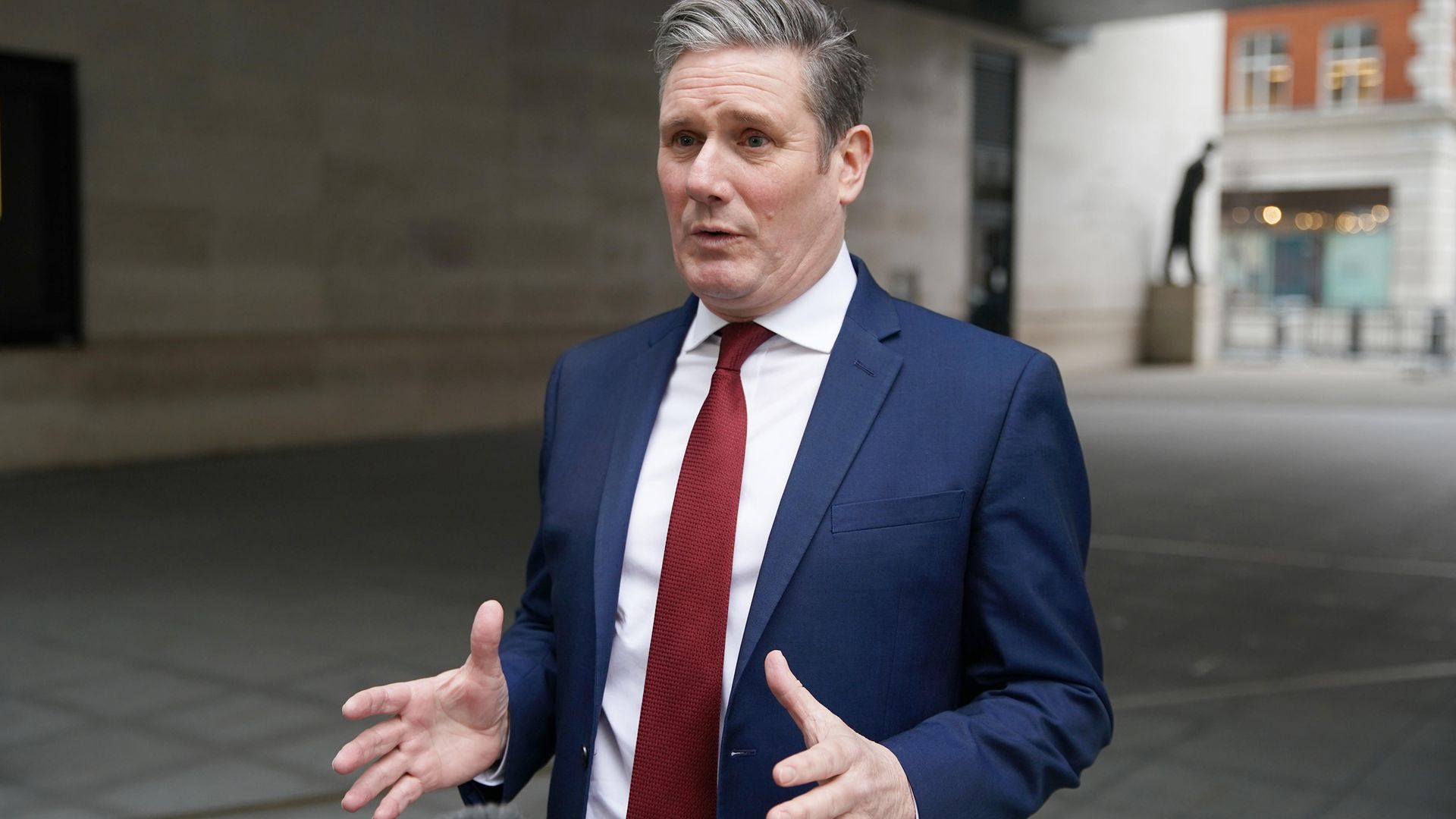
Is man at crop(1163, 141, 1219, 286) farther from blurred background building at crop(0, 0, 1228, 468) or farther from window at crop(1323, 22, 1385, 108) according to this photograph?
window at crop(1323, 22, 1385, 108)

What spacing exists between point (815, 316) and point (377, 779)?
84 centimetres

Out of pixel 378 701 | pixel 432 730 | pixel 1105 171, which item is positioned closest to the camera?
pixel 378 701

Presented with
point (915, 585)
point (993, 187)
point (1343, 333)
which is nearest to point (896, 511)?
point (915, 585)

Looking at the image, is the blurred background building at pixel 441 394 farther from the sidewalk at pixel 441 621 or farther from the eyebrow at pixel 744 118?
the eyebrow at pixel 744 118

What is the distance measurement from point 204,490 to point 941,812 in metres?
9.15

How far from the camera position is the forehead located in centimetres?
180

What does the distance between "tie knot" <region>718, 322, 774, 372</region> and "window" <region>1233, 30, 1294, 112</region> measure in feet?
140

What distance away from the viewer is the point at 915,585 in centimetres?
183

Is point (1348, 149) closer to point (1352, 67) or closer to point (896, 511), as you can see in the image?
point (1352, 67)

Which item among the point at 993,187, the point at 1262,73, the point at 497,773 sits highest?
the point at 1262,73

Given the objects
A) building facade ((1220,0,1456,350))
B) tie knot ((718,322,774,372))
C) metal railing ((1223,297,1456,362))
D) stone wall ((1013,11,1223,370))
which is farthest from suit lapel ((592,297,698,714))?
building facade ((1220,0,1456,350))

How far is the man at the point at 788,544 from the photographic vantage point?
1.80m

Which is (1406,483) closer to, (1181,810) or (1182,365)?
(1181,810)

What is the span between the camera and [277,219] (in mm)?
12148
